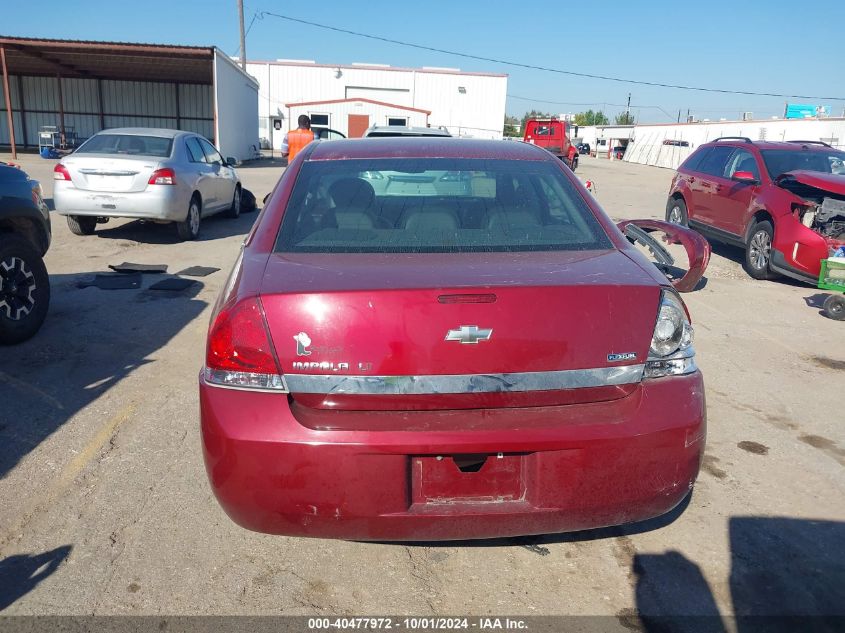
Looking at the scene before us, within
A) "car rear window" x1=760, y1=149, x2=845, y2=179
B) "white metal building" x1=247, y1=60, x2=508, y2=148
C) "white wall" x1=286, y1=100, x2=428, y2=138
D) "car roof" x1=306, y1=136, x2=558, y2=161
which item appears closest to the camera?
"car roof" x1=306, y1=136, x2=558, y2=161

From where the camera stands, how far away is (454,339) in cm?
224

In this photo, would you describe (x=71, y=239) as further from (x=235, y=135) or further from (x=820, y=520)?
(x=235, y=135)

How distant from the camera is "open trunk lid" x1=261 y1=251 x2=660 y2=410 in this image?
224cm

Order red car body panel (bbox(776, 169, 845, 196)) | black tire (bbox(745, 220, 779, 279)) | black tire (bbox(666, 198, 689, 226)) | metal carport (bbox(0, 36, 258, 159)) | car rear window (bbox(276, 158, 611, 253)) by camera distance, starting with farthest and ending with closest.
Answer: metal carport (bbox(0, 36, 258, 159))
black tire (bbox(666, 198, 689, 226))
black tire (bbox(745, 220, 779, 279))
red car body panel (bbox(776, 169, 845, 196))
car rear window (bbox(276, 158, 611, 253))

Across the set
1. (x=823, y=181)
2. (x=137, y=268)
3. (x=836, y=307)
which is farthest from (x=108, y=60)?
(x=836, y=307)

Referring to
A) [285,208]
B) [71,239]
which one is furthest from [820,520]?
[71,239]

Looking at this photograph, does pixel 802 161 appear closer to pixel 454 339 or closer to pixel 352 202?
pixel 352 202

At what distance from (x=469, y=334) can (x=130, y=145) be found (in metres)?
9.26

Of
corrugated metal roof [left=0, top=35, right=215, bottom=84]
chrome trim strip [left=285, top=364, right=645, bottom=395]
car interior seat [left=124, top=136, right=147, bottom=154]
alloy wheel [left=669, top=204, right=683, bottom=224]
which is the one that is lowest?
alloy wheel [left=669, top=204, right=683, bottom=224]

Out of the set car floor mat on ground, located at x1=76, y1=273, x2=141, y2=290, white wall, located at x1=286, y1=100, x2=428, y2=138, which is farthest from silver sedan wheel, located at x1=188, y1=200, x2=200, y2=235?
white wall, located at x1=286, y1=100, x2=428, y2=138

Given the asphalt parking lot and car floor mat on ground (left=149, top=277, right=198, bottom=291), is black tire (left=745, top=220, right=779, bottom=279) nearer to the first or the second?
the asphalt parking lot

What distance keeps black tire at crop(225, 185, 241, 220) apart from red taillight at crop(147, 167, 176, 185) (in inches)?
→ 116

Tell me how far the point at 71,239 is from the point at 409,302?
9.30 m

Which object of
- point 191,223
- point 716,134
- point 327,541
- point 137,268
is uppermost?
point 716,134
